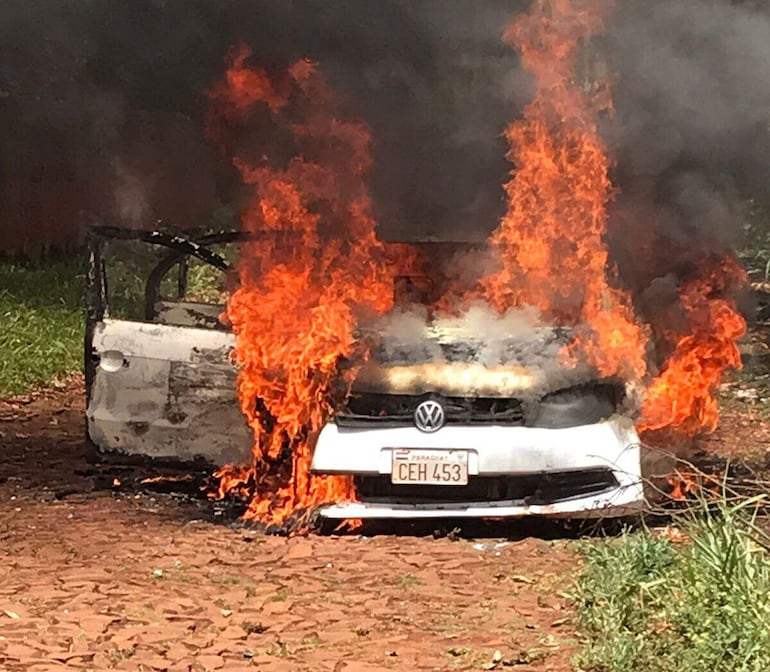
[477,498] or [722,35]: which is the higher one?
[722,35]

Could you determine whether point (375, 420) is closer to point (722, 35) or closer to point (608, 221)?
point (722, 35)

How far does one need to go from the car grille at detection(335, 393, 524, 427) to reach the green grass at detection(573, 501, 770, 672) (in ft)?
3.54

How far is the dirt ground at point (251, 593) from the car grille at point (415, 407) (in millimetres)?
582

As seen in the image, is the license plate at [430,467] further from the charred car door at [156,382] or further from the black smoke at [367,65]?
the black smoke at [367,65]

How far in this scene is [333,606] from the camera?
495 cm

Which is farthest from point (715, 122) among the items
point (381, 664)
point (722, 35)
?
point (381, 664)

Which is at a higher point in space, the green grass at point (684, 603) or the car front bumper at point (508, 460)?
the car front bumper at point (508, 460)

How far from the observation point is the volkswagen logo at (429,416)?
19.1ft

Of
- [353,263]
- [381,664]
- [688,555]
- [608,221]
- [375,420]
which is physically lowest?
[381,664]

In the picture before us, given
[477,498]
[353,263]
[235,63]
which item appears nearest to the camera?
[477,498]

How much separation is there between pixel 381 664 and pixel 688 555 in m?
1.22

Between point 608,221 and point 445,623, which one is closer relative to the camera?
point 445,623

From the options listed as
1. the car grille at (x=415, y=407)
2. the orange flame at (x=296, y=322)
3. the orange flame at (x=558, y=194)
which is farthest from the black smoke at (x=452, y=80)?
the car grille at (x=415, y=407)

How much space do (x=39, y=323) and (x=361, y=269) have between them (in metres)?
6.49
